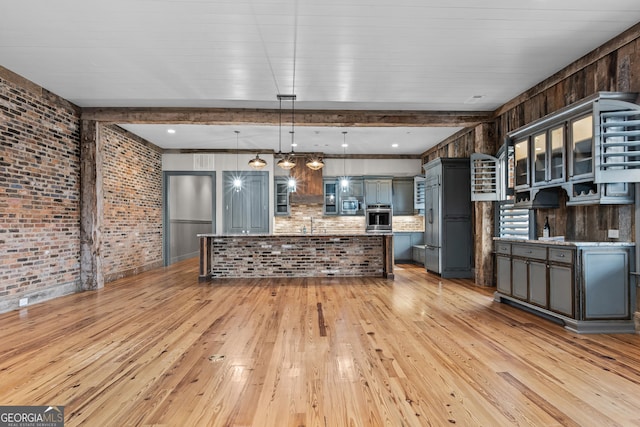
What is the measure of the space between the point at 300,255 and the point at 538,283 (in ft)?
13.7

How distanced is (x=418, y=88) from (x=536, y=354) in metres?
3.70

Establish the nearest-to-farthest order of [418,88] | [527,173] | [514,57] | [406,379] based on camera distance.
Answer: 1. [406,379]
2. [514,57]
3. [527,173]
4. [418,88]

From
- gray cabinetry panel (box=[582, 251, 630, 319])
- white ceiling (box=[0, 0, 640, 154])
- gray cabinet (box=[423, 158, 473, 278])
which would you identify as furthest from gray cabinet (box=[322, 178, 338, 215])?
gray cabinetry panel (box=[582, 251, 630, 319])

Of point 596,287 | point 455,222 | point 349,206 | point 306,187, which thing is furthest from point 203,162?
point 596,287

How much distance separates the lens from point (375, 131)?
7305 mm

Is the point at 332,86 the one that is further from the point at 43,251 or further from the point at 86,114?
the point at 43,251

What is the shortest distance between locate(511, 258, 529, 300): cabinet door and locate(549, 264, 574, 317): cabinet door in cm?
43

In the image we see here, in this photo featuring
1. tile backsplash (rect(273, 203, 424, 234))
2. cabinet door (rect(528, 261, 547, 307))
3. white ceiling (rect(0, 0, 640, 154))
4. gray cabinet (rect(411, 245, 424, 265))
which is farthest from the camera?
tile backsplash (rect(273, 203, 424, 234))

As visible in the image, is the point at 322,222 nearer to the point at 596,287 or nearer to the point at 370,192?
the point at 370,192

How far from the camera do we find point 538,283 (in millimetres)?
4129

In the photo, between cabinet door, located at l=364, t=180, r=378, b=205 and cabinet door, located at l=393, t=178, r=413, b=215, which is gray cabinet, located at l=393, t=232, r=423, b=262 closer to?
cabinet door, located at l=393, t=178, r=413, b=215

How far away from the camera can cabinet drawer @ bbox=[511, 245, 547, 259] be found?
13.3ft

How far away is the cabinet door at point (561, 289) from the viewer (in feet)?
12.0

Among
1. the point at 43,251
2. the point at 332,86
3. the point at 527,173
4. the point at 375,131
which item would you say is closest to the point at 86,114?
the point at 43,251
